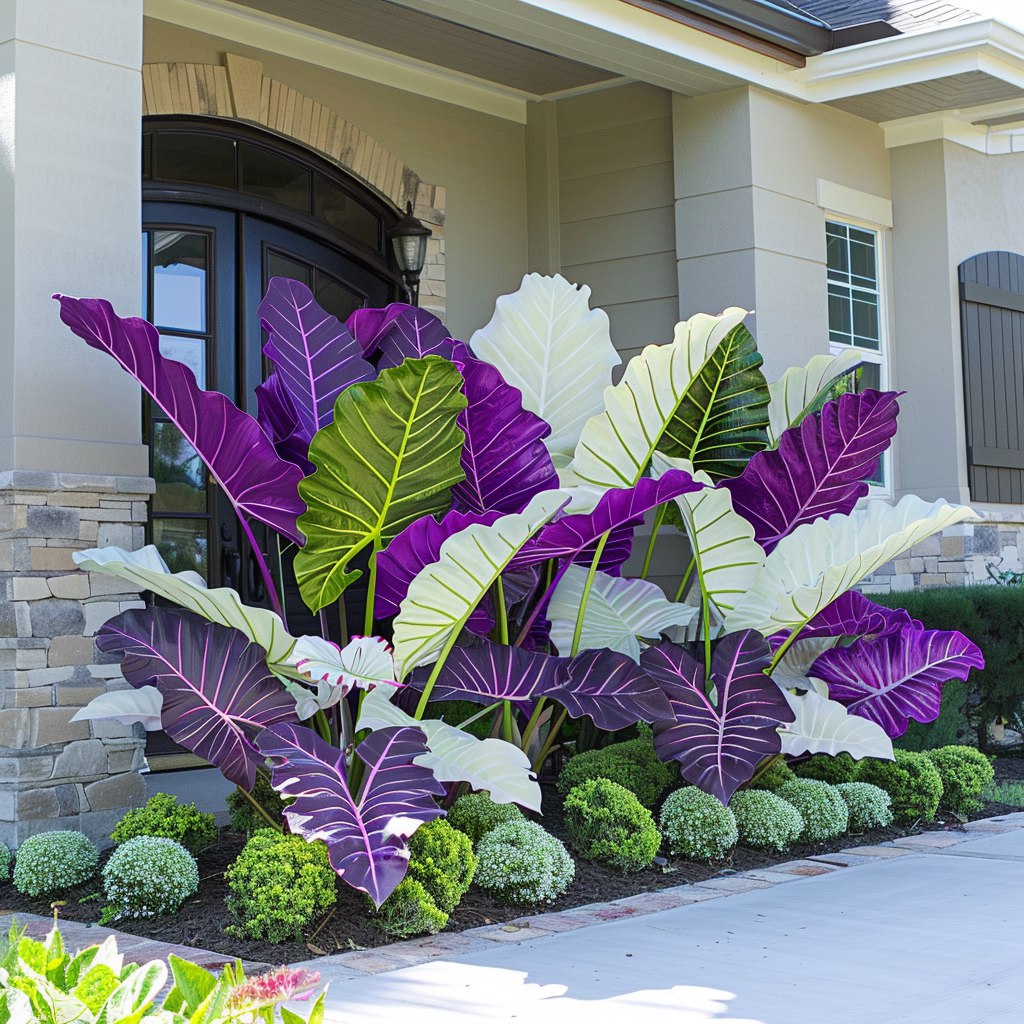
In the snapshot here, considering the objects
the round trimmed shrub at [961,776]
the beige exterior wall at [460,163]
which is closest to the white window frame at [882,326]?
the beige exterior wall at [460,163]

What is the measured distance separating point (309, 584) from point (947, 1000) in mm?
2283

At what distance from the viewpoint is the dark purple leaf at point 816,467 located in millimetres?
5117

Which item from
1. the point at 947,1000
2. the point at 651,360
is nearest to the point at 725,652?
the point at 651,360

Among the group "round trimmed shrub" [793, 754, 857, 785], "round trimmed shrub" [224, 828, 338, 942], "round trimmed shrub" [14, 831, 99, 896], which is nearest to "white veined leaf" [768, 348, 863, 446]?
"round trimmed shrub" [793, 754, 857, 785]

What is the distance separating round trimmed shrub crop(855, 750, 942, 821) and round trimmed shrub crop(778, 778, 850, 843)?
1.32ft

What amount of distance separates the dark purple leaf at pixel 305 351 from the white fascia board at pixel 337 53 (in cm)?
232

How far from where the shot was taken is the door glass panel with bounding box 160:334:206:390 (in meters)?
6.52

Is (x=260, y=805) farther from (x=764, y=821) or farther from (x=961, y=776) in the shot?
(x=961, y=776)

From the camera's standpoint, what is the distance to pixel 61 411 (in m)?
4.71

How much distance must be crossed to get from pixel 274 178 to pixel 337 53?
2.48ft

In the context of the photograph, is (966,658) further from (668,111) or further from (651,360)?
(668,111)

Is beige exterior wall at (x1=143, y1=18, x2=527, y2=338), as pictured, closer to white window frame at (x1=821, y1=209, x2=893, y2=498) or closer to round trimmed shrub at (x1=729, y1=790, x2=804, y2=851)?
white window frame at (x1=821, y1=209, x2=893, y2=498)

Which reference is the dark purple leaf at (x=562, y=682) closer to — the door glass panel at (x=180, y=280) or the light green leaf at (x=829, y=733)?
the light green leaf at (x=829, y=733)

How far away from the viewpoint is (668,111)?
767 cm
